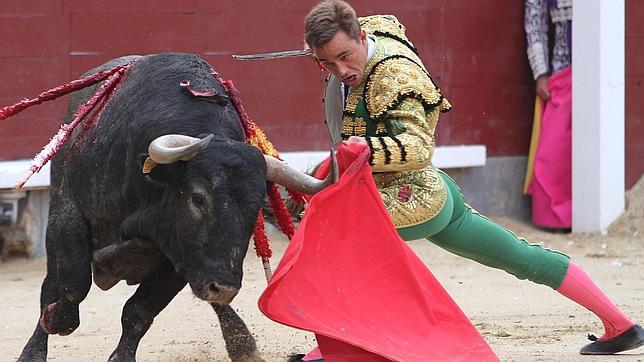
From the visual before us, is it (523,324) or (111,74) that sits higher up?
(111,74)

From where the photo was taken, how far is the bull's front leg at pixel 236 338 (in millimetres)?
3699

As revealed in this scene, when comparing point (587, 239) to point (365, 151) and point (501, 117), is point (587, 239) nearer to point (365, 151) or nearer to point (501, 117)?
point (501, 117)

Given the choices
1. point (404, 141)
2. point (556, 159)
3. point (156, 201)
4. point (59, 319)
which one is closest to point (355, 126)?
point (404, 141)

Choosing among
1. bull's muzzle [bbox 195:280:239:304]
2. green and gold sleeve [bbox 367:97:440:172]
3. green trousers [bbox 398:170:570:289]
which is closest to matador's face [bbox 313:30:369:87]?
green and gold sleeve [bbox 367:97:440:172]

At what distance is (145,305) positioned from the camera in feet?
11.7

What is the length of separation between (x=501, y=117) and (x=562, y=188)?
50 cm

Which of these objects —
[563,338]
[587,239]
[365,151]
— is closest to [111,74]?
[365,151]

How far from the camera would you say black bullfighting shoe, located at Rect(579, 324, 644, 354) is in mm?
3672

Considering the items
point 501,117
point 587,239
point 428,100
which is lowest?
point 587,239

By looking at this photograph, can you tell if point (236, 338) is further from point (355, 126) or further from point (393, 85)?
point (393, 85)

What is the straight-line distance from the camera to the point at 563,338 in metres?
4.12

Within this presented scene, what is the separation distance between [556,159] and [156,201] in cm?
394

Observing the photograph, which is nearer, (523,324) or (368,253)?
(368,253)

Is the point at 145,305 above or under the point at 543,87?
under
